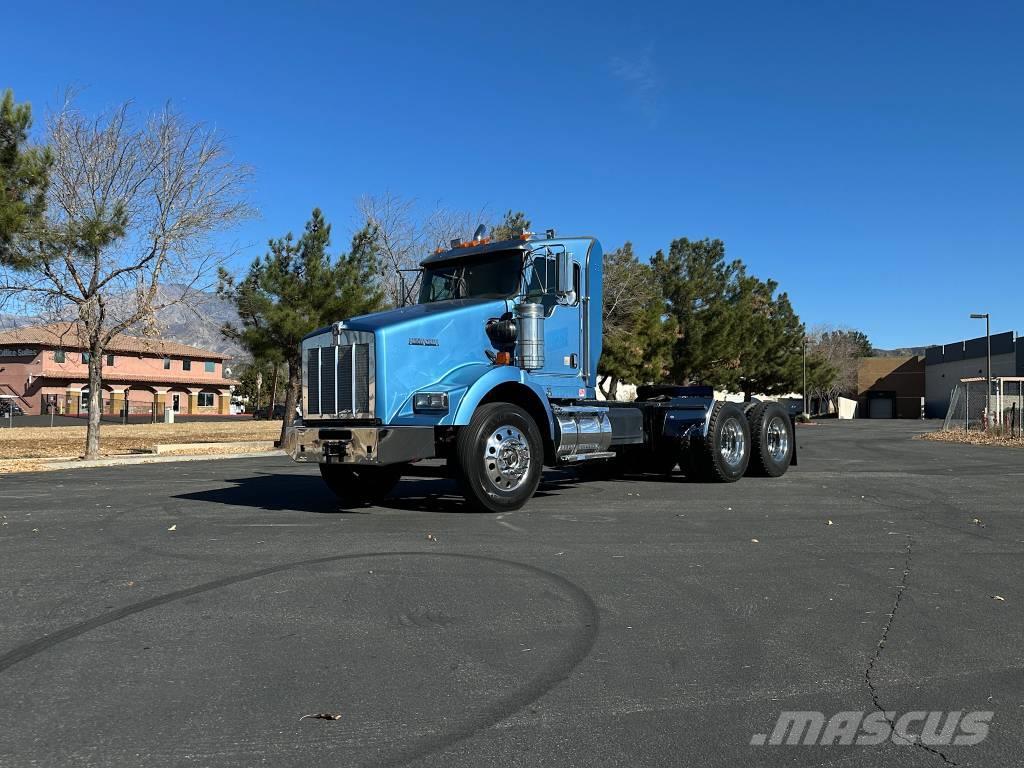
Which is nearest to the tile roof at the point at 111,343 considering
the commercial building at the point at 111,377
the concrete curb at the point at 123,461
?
the commercial building at the point at 111,377

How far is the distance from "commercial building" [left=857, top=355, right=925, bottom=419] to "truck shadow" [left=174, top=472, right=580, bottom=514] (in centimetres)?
9061

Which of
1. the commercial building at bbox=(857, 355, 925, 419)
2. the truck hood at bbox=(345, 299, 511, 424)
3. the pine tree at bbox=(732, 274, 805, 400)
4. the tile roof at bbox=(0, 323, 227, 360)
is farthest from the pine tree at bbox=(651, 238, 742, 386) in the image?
the commercial building at bbox=(857, 355, 925, 419)

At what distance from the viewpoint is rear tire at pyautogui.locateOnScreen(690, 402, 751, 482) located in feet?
41.2

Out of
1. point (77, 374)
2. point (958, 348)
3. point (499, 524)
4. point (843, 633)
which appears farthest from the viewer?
point (958, 348)

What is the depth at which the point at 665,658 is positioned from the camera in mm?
4145

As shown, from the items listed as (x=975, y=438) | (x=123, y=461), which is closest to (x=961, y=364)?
(x=975, y=438)

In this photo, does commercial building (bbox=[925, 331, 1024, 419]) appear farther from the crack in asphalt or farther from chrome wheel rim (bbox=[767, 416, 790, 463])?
the crack in asphalt

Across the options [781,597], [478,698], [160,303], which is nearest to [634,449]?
[781,597]

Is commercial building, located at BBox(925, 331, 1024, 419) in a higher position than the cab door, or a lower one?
higher

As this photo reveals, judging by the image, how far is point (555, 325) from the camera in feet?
34.7

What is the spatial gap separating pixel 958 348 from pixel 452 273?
84673mm

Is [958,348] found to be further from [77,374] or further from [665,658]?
[665,658]

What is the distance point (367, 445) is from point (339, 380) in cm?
105

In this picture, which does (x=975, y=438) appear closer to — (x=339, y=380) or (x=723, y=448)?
(x=723, y=448)
